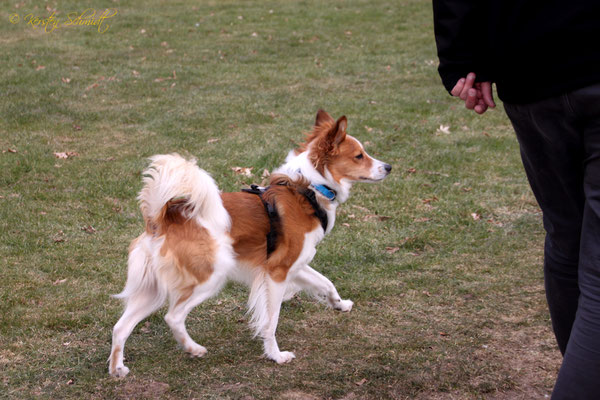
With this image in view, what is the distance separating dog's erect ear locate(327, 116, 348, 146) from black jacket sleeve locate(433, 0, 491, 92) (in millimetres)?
1606

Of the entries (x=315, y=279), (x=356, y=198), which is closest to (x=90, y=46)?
(x=356, y=198)

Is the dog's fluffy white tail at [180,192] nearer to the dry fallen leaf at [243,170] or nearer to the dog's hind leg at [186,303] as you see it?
the dog's hind leg at [186,303]

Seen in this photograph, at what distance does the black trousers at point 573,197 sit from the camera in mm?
1964

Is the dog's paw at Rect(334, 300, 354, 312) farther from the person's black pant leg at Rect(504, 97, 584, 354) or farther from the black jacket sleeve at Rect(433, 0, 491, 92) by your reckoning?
the black jacket sleeve at Rect(433, 0, 491, 92)

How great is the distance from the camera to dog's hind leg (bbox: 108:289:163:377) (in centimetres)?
333

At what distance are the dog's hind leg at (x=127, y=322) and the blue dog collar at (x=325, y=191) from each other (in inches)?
45.4

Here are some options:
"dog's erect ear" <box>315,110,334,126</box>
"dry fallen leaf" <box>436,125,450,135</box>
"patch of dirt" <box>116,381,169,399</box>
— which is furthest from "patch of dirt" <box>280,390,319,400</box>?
"dry fallen leaf" <box>436,125,450,135</box>

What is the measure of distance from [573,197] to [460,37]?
678 mm

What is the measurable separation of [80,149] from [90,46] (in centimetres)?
577

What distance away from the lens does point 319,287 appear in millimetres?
4137

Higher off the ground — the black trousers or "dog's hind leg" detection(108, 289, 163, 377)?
the black trousers

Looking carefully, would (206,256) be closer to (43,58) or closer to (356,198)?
(356,198)

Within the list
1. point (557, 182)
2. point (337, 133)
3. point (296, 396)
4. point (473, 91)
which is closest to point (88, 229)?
point (337, 133)

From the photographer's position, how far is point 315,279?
162 inches
